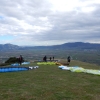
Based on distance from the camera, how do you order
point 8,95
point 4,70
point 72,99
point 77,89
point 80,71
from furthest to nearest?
point 4,70 → point 80,71 → point 77,89 → point 8,95 → point 72,99

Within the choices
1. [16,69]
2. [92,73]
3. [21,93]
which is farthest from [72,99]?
[16,69]

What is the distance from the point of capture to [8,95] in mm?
14562

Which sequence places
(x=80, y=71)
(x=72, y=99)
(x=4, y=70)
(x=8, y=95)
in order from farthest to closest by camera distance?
(x=4, y=70) < (x=80, y=71) < (x=8, y=95) < (x=72, y=99)

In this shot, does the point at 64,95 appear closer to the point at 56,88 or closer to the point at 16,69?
the point at 56,88

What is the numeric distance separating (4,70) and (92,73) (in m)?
15.1

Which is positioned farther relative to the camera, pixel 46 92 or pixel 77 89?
pixel 77 89

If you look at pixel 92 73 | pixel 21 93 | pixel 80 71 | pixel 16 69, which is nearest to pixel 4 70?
pixel 16 69

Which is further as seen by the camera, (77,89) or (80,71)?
(80,71)

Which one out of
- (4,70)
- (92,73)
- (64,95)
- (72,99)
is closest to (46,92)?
(64,95)

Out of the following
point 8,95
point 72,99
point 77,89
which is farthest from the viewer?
point 77,89

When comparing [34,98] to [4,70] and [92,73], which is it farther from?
[4,70]

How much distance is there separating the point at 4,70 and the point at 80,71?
43.3 feet

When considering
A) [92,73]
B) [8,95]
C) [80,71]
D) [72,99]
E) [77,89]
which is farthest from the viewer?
[80,71]

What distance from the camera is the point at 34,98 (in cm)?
1376
